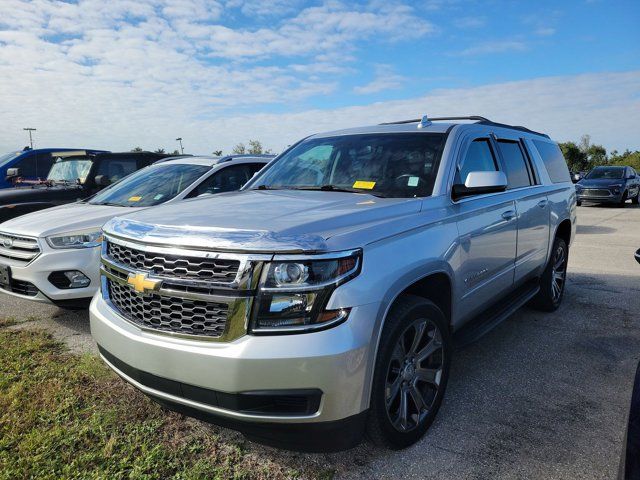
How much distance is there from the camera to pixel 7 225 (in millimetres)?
4926

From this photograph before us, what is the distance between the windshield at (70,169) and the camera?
883 cm

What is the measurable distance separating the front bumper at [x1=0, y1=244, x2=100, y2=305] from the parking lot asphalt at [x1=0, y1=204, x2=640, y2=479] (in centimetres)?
40

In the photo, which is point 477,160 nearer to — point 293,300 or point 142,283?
point 293,300

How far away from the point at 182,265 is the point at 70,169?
7.96 metres

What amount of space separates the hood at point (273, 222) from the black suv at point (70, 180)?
456 cm

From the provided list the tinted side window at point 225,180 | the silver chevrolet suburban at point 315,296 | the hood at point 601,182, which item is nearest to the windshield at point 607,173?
the hood at point 601,182

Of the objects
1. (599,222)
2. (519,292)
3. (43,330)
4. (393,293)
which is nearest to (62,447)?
(393,293)

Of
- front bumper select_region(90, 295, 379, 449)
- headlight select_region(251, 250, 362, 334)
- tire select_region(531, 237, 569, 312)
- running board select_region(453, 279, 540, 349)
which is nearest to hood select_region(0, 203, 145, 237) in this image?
front bumper select_region(90, 295, 379, 449)

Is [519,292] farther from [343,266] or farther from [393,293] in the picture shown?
[343,266]

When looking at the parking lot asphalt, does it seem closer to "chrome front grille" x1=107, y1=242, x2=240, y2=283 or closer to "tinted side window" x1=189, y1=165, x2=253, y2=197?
"chrome front grille" x1=107, y1=242, x2=240, y2=283

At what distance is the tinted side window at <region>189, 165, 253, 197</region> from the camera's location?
5.62 meters

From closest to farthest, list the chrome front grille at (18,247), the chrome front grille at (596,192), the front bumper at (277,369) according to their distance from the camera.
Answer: the front bumper at (277,369)
the chrome front grille at (18,247)
the chrome front grille at (596,192)

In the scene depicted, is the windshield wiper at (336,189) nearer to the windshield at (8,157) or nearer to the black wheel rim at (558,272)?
the black wheel rim at (558,272)

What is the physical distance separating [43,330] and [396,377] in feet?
12.1
